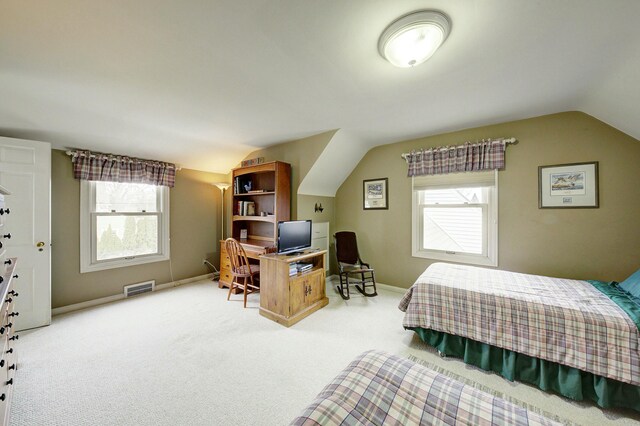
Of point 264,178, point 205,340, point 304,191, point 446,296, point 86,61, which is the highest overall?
point 86,61

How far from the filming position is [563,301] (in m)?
1.77

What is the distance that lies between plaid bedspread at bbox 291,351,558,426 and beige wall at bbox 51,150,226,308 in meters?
3.89

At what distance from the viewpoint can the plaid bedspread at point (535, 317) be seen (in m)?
1.51

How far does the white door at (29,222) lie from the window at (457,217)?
4671 mm

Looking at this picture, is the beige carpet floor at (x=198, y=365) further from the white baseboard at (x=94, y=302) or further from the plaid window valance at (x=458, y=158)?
the plaid window valance at (x=458, y=158)

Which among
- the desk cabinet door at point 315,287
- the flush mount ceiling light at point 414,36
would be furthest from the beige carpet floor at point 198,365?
the flush mount ceiling light at point 414,36

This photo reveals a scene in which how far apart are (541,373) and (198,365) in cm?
270

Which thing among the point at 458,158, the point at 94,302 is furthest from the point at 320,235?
the point at 94,302

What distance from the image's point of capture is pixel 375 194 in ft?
12.8

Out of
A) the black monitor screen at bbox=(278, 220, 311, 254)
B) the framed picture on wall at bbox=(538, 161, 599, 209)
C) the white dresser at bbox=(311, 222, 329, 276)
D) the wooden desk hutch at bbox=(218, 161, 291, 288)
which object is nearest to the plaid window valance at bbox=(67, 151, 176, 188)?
the wooden desk hutch at bbox=(218, 161, 291, 288)

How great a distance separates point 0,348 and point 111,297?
2.51m

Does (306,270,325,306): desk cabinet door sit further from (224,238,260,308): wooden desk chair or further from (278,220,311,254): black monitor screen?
(224,238,260,308): wooden desk chair

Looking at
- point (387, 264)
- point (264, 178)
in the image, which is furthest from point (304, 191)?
point (387, 264)

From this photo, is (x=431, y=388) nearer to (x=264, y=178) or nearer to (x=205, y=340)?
(x=205, y=340)
